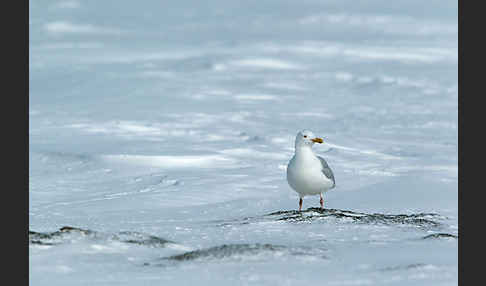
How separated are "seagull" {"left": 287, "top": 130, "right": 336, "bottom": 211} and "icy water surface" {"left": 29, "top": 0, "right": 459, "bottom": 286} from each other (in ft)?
0.75

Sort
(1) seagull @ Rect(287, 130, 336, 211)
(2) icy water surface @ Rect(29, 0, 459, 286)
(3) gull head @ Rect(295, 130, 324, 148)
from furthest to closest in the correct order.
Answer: (3) gull head @ Rect(295, 130, 324, 148)
(1) seagull @ Rect(287, 130, 336, 211)
(2) icy water surface @ Rect(29, 0, 459, 286)

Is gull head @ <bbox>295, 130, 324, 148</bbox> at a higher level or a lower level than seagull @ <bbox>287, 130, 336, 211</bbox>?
higher

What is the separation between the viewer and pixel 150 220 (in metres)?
7.95

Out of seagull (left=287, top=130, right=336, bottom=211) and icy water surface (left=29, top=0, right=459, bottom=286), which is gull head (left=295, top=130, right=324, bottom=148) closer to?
seagull (left=287, top=130, right=336, bottom=211)

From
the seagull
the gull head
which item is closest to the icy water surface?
the seagull

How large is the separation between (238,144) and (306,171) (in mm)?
5186

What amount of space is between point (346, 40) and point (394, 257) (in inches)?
797

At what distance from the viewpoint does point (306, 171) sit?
7.61 m

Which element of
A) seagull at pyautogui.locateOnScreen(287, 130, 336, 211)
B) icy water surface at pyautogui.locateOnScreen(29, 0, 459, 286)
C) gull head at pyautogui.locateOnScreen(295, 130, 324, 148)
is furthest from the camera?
gull head at pyautogui.locateOnScreen(295, 130, 324, 148)

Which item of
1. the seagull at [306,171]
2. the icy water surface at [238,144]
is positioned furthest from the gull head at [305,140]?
the icy water surface at [238,144]

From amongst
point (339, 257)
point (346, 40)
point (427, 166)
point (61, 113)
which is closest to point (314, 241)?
point (339, 257)

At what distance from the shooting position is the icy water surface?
5.72 m

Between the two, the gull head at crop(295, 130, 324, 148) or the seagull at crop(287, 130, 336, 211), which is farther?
the gull head at crop(295, 130, 324, 148)

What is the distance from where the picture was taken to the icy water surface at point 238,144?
5.72m
